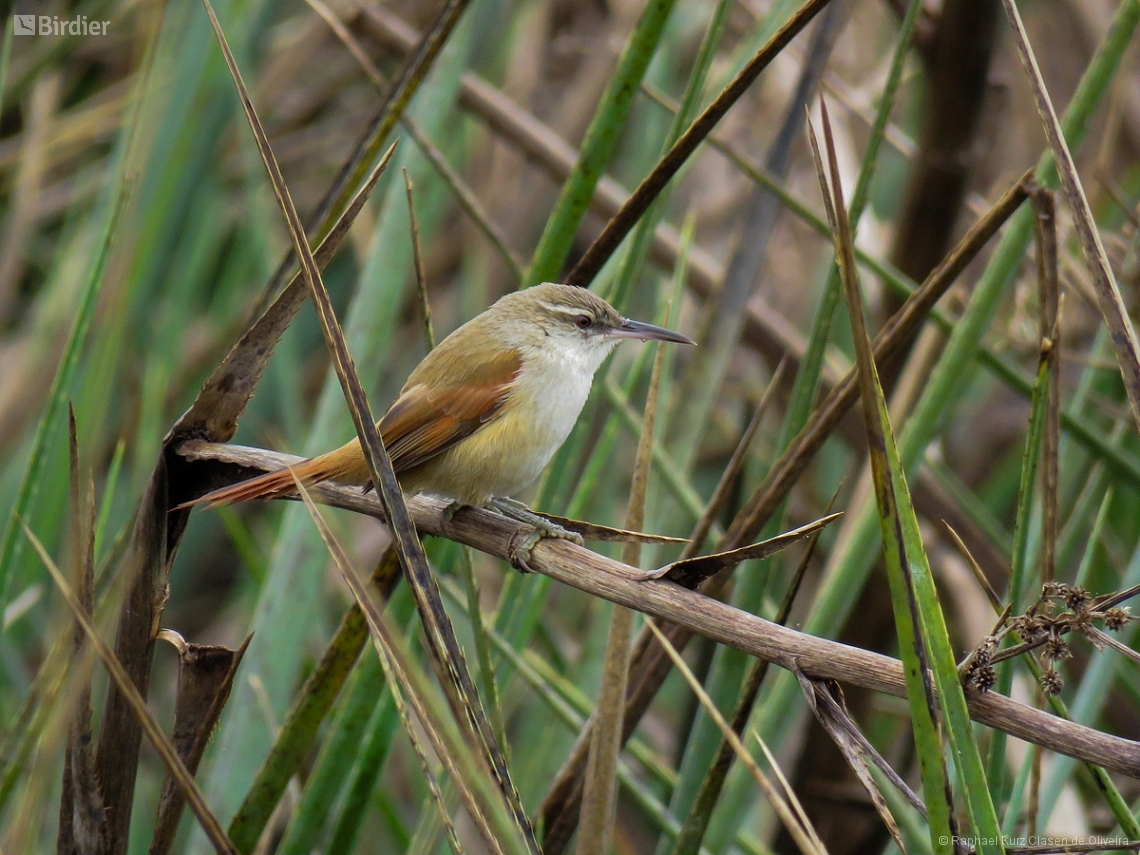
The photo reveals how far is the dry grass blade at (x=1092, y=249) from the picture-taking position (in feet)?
4.01

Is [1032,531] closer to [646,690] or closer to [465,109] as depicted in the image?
[646,690]

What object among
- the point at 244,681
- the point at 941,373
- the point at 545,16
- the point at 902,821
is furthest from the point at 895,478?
the point at 545,16

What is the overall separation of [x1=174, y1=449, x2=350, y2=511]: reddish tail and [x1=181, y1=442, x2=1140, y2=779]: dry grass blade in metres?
0.03

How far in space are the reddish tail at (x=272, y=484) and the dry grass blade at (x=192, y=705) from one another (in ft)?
0.78

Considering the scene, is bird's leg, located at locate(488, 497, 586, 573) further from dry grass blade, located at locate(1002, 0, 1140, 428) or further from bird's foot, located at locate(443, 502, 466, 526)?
dry grass blade, located at locate(1002, 0, 1140, 428)

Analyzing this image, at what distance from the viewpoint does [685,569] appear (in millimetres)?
1321

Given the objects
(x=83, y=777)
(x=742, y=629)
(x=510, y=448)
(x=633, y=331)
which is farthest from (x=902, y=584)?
(x=633, y=331)

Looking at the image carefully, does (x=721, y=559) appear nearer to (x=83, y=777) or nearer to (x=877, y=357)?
(x=877, y=357)

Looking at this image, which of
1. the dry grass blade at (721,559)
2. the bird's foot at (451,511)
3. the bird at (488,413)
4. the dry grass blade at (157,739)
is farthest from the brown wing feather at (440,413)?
the dry grass blade at (157,739)

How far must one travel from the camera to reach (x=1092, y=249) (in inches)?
49.4

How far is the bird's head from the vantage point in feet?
8.79

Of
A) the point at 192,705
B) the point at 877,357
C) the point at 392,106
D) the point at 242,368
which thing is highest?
the point at 392,106

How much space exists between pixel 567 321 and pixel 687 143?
127 centimetres

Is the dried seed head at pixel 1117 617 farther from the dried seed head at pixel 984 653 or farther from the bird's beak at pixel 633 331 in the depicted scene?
the bird's beak at pixel 633 331
